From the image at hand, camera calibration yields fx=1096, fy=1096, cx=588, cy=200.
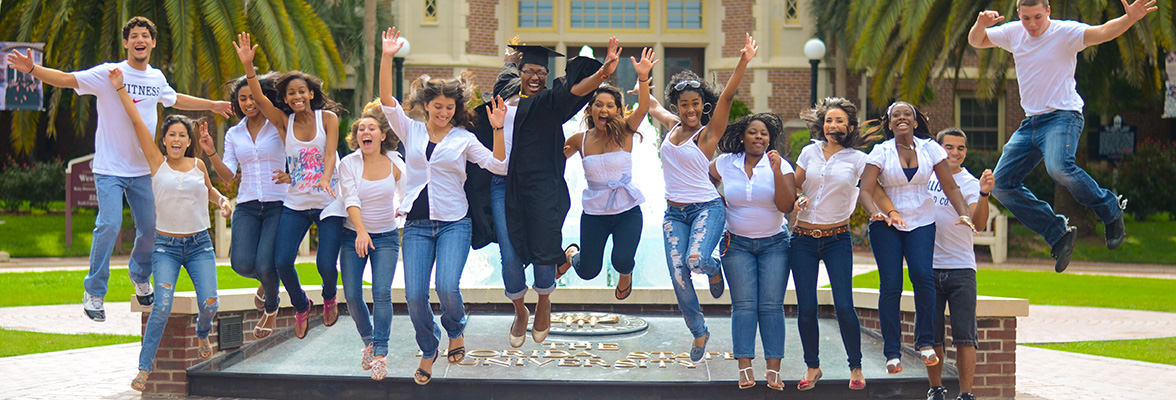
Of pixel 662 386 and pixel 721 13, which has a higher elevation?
pixel 721 13

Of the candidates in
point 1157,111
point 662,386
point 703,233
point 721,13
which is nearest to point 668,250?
point 703,233

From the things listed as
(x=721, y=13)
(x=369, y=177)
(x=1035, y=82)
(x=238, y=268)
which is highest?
(x=721, y=13)

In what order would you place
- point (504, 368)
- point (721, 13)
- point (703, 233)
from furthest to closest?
point (721, 13), point (504, 368), point (703, 233)

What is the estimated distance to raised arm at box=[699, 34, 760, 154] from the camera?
7.00 metres

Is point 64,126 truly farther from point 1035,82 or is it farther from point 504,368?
point 1035,82

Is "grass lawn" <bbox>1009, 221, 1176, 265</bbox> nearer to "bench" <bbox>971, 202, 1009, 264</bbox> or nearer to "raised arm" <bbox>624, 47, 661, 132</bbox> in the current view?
"bench" <bbox>971, 202, 1009, 264</bbox>

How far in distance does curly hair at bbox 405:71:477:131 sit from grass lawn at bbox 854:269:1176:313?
9642mm

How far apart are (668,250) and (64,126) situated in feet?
98.5

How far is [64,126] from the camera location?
1284 inches

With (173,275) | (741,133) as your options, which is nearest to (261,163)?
(173,275)

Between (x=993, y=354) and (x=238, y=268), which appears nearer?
(x=238, y=268)

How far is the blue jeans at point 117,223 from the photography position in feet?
24.8

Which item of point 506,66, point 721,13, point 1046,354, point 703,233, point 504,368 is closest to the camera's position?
point 703,233

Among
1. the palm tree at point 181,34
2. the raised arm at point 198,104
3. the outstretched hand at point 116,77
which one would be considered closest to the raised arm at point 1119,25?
the raised arm at point 198,104
